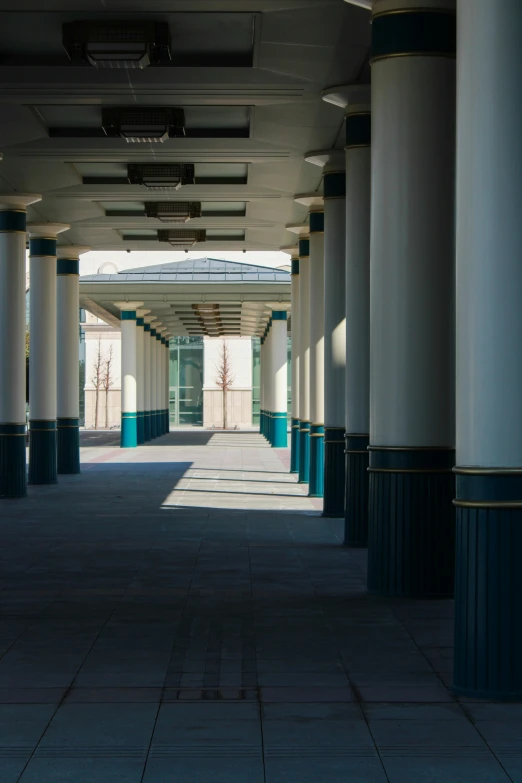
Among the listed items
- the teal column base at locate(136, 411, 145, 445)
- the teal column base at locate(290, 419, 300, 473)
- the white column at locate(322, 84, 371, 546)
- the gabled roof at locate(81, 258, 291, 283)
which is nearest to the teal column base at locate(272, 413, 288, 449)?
the teal column base at locate(136, 411, 145, 445)

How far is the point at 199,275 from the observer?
3572 centimetres

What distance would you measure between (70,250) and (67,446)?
14.1ft

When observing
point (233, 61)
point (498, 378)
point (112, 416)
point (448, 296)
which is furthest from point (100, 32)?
Answer: point (112, 416)

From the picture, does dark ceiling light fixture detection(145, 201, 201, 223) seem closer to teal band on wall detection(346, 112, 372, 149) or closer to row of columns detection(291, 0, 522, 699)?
row of columns detection(291, 0, 522, 699)

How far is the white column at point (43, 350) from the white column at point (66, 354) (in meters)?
A: 2.37

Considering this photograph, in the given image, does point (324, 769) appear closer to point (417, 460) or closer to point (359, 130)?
point (417, 460)

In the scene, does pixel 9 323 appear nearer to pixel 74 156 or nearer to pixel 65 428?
pixel 74 156

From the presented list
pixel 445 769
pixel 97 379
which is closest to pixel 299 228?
pixel 445 769

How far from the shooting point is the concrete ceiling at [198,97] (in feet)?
37.2

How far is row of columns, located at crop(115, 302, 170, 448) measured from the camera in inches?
1571

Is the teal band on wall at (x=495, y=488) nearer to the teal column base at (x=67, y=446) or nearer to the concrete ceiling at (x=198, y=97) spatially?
the concrete ceiling at (x=198, y=97)

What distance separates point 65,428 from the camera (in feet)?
85.9

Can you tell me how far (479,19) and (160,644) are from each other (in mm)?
4463

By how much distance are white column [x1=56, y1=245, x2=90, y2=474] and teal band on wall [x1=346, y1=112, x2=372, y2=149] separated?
1371 centimetres
